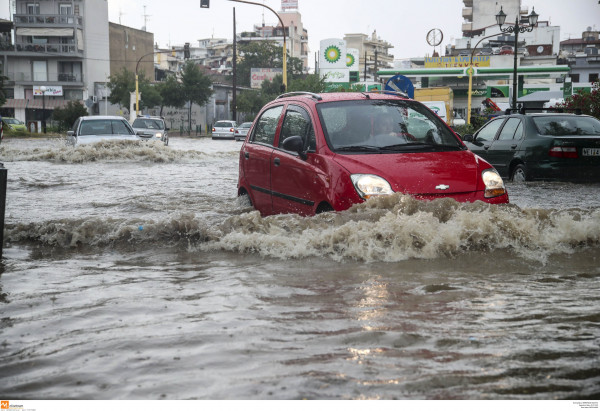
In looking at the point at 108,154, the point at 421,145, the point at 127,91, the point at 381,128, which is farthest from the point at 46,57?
the point at 421,145

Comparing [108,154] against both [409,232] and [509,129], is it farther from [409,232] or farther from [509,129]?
[409,232]

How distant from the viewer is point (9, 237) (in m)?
7.80

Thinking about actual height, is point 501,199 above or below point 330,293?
above

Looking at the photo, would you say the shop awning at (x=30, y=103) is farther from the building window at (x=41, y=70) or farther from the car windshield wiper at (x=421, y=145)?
the car windshield wiper at (x=421, y=145)

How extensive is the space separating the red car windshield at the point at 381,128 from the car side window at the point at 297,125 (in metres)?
0.17

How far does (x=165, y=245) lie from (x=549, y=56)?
3246 inches

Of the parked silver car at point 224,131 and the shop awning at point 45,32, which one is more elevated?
the shop awning at point 45,32

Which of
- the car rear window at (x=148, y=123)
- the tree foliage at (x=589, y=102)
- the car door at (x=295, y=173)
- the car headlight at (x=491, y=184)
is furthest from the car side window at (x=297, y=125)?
the car rear window at (x=148, y=123)

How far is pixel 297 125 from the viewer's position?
25.2 ft

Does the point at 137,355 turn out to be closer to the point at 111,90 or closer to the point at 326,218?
the point at 326,218

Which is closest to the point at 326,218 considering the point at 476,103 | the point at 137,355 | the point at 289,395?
the point at 137,355

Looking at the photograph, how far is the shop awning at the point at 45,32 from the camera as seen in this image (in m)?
72.3

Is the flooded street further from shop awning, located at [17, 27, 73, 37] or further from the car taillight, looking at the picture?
shop awning, located at [17, 27, 73, 37]

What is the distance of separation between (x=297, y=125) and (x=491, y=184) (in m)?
2.03
